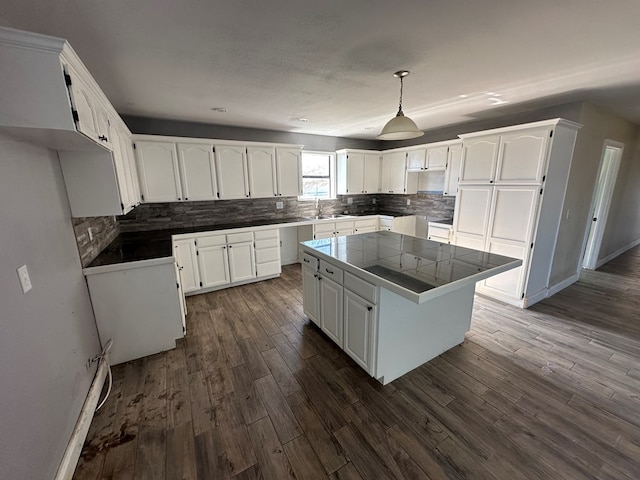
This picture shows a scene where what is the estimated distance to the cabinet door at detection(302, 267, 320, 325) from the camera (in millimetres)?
2635

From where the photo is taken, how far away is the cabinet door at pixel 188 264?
3475 millimetres

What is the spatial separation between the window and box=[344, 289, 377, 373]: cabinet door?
320cm

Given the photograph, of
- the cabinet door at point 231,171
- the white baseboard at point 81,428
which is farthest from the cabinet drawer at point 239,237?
A: the white baseboard at point 81,428

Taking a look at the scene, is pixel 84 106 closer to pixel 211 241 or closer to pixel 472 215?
pixel 211 241

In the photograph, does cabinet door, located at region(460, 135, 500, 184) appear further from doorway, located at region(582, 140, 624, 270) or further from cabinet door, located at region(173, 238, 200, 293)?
cabinet door, located at region(173, 238, 200, 293)

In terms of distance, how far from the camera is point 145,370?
7.38ft

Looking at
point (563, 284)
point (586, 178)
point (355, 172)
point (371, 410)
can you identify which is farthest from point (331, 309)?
point (586, 178)

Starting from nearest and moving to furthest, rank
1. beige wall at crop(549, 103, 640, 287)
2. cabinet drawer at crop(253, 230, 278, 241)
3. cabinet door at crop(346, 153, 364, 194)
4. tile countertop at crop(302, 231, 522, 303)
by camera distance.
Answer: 1. tile countertop at crop(302, 231, 522, 303)
2. beige wall at crop(549, 103, 640, 287)
3. cabinet drawer at crop(253, 230, 278, 241)
4. cabinet door at crop(346, 153, 364, 194)

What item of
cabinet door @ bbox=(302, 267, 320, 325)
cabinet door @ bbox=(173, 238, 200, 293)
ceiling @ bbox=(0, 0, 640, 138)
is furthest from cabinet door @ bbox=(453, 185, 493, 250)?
cabinet door @ bbox=(173, 238, 200, 293)

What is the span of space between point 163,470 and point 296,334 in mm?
1463

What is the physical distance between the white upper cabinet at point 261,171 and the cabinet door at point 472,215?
2.83 m

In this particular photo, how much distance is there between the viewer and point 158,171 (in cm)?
352

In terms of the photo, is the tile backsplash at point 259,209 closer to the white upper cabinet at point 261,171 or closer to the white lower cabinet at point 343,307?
the white upper cabinet at point 261,171

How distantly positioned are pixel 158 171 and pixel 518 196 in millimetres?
4572
